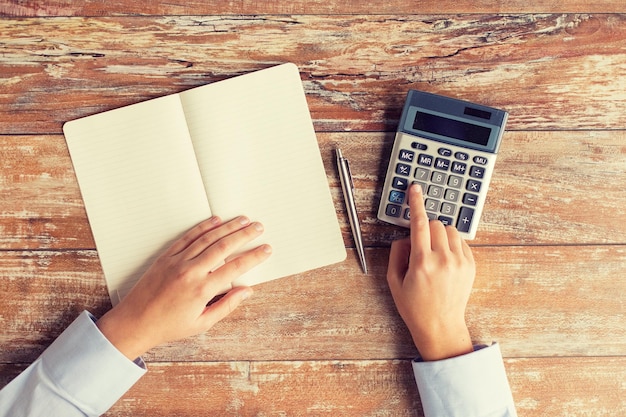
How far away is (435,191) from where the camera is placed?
699 millimetres

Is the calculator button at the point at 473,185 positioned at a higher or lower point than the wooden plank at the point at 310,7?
lower

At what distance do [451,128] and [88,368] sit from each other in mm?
493

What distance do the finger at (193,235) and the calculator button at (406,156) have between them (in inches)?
8.9

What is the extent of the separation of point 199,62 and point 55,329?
364 mm

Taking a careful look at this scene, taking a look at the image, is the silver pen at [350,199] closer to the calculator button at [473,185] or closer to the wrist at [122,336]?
the calculator button at [473,185]

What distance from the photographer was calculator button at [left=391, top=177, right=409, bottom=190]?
2.31ft

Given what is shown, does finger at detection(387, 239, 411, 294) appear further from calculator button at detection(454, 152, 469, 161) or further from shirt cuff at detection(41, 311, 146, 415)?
shirt cuff at detection(41, 311, 146, 415)

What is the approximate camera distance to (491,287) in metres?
0.73

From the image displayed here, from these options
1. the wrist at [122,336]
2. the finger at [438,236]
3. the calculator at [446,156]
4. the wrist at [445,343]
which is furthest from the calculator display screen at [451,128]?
the wrist at [122,336]

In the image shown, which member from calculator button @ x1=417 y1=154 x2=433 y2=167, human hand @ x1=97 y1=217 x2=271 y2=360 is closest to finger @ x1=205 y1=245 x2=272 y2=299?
human hand @ x1=97 y1=217 x2=271 y2=360

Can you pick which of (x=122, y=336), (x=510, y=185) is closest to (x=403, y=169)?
(x=510, y=185)

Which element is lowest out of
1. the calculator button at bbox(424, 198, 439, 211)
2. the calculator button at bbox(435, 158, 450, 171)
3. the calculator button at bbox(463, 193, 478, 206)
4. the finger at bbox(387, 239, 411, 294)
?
the finger at bbox(387, 239, 411, 294)

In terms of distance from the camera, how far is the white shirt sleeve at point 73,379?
68 cm

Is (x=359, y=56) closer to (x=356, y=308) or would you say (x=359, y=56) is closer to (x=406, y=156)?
(x=406, y=156)
